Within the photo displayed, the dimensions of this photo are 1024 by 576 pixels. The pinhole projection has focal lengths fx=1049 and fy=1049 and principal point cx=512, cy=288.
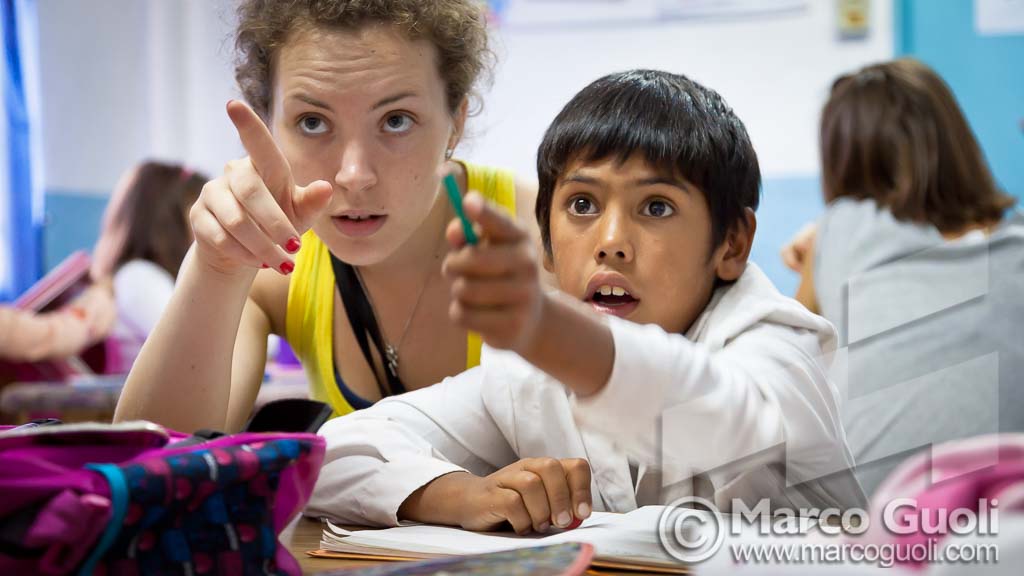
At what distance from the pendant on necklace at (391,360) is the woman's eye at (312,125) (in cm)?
43

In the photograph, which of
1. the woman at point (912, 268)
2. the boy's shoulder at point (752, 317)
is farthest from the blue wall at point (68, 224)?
the boy's shoulder at point (752, 317)

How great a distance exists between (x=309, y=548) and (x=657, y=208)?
19.2 inches

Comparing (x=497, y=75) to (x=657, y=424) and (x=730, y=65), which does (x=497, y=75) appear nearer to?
(x=730, y=65)

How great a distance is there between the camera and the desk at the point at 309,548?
0.75 m

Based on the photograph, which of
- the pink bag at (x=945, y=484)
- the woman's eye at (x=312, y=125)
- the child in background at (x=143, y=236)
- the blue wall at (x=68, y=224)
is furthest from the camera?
the blue wall at (x=68, y=224)

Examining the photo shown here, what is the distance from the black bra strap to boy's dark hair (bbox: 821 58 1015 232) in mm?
1244

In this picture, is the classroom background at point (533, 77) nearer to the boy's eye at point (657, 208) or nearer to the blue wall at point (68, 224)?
the blue wall at point (68, 224)

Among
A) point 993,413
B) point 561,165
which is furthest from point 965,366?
point 561,165

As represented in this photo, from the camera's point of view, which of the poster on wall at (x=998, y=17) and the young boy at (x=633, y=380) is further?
the poster on wall at (x=998, y=17)

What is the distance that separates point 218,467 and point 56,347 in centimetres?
354

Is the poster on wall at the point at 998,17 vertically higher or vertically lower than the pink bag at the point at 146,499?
higher

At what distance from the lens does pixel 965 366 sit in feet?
6.11

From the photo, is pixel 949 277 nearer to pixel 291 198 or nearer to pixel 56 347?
pixel 291 198

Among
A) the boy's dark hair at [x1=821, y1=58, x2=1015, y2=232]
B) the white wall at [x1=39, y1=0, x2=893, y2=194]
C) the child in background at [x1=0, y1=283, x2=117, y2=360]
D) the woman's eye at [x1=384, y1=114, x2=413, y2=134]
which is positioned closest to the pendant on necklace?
the woman's eye at [x1=384, y1=114, x2=413, y2=134]
